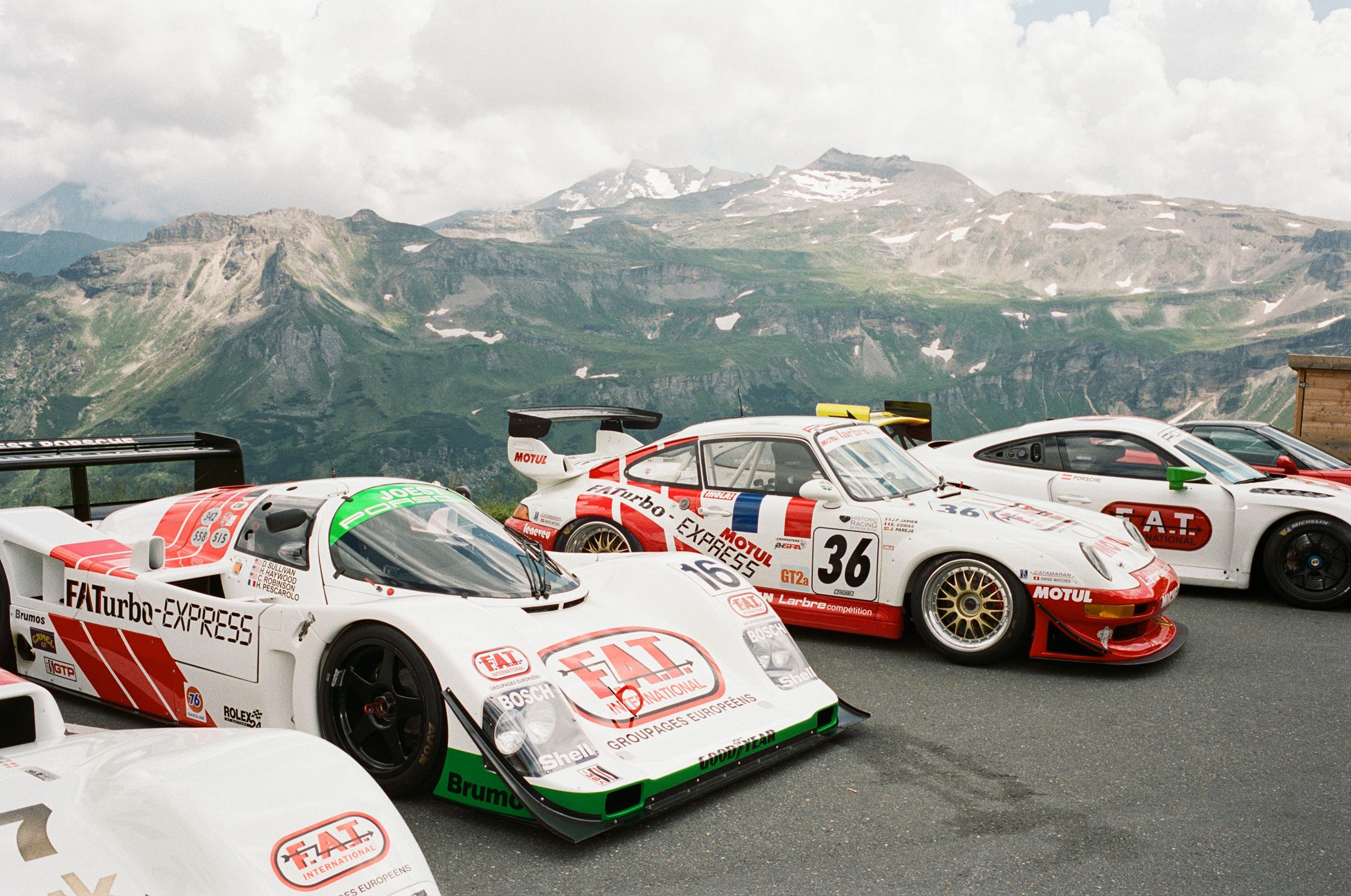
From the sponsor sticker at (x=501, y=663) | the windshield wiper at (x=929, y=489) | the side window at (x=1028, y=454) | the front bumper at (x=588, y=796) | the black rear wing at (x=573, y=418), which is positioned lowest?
the front bumper at (x=588, y=796)

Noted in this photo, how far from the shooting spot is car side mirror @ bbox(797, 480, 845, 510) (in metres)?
6.60

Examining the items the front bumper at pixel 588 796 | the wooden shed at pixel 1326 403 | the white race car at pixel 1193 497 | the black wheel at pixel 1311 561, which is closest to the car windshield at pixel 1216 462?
the white race car at pixel 1193 497

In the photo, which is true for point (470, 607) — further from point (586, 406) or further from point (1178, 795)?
point (586, 406)

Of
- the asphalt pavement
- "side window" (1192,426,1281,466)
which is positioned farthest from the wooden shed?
the asphalt pavement

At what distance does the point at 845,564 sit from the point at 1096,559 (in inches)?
57.7

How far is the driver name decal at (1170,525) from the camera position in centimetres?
814

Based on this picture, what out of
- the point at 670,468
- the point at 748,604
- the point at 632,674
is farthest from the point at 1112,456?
the point at 632,674

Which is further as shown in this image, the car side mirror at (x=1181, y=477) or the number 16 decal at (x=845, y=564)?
the car side mirror at (x=1181, y=477)

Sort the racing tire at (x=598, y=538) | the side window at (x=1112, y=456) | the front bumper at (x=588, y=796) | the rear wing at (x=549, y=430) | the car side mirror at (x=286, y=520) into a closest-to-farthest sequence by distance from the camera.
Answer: the front bumper at (x=588, y=796)
the car side mirror at (x=286, y=520)
the racing tire at (x=598, y=538)
the rear wing at (x=549, y=430)
the side window at (x=1112, y=456)

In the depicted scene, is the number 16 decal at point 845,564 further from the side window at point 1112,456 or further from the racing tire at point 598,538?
the side window at point 1112,456

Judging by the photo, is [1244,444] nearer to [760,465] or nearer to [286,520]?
[760,465]

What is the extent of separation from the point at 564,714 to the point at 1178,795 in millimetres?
2510

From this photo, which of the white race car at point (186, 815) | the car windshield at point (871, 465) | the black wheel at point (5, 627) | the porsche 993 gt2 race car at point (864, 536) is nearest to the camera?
the white race car at point (186, 815)

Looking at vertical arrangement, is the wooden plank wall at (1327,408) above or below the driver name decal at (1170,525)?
above
